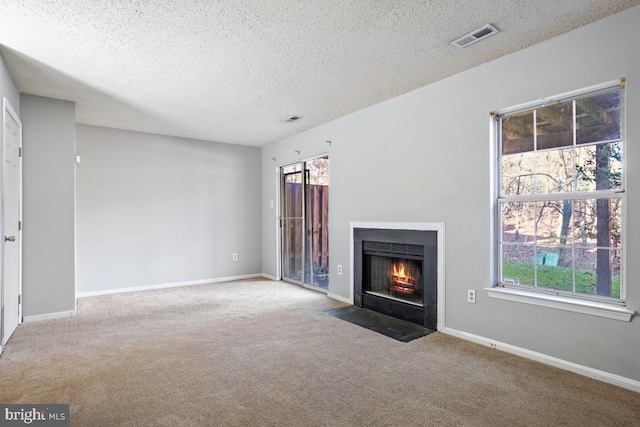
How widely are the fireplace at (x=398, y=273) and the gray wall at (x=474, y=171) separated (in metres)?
0.18

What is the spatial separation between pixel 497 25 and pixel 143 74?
10.1 ft

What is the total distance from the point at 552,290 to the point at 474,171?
1.18 m

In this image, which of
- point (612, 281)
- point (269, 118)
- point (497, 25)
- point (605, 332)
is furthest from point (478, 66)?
point (269, 118)

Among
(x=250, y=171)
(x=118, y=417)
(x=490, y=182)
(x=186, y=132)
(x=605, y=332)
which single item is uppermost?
(x=186, y=132)

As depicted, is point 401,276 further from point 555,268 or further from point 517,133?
point 517,133

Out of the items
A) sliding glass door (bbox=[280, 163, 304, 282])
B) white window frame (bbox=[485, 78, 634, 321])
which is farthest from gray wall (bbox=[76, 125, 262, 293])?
white window frame (bbox=[485, 78, 634, 321])

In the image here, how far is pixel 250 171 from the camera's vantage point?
6.81m

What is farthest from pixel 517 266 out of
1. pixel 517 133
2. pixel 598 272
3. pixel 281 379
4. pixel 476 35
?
pixel 281 379

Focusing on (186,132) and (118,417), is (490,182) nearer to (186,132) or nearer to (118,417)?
(118,417)

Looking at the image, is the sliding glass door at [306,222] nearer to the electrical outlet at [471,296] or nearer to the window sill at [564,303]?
the electrical outlet at [471,296]

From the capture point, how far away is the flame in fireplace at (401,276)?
401 centimetres

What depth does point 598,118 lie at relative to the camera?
8.55ft

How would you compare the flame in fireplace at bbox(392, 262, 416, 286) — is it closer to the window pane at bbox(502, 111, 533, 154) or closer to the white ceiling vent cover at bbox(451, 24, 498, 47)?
the window pane at bbox(502, 111, 533, 154)

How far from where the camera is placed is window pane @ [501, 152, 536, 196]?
9.86 feet
